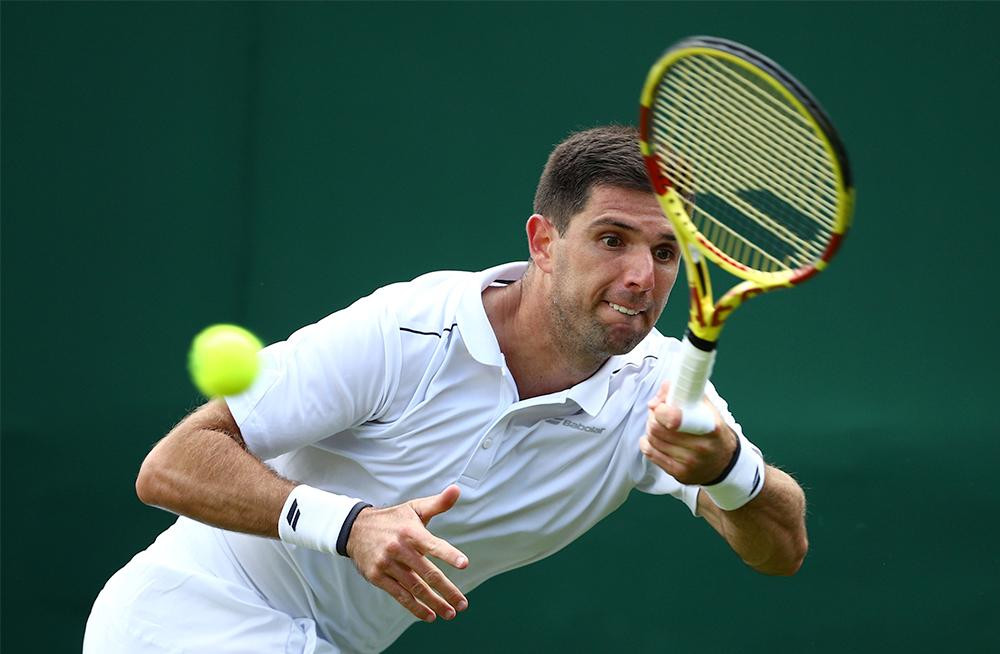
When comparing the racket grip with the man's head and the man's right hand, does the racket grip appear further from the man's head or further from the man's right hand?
the man's head

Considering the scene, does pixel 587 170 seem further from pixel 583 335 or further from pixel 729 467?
pixel 729 467

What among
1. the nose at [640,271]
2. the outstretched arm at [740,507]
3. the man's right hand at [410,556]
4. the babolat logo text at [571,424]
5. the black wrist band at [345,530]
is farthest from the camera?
the babolat logo text at [571,424]

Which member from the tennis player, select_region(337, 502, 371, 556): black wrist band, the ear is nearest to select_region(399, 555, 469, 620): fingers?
select_region(337, 502, 371, 556): black wrist band

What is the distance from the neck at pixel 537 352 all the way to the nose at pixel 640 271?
0.18 m

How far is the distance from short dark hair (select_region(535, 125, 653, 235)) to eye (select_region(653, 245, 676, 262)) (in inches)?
4.2

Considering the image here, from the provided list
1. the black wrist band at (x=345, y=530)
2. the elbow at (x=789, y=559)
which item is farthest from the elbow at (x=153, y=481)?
the elbow at (x=789, y=559)

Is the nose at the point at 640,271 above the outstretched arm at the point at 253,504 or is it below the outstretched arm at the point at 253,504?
above

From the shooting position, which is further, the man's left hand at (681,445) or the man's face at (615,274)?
the man's face at (615,274)

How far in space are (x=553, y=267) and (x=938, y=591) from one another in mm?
1653

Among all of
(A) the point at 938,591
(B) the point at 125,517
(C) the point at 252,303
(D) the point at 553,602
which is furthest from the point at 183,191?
(A) the point at 938,591

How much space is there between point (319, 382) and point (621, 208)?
A: 62cm

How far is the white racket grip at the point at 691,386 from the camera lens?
6.08 ft

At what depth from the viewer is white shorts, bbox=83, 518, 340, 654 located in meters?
2.43

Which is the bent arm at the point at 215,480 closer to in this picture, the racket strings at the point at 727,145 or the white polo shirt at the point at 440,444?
the white polo shirt at the point at 440,444
